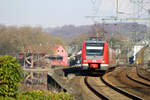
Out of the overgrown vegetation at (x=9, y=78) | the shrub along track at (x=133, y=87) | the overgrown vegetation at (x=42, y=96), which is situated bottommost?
the shrub along track at (x=133, y=87)

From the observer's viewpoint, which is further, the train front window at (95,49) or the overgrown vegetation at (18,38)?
the overgrown vegetation at (18,38)

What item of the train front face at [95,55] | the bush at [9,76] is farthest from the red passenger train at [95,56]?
the bush at [9,76]

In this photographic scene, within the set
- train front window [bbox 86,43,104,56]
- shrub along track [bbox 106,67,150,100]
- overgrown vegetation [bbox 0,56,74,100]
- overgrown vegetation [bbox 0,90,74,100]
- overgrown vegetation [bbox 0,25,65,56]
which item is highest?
overgrown vegetation [bbox 0,25,65,56]

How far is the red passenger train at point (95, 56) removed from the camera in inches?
974

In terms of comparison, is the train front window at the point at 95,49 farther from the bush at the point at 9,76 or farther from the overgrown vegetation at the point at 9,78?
the bush at the point at 9,76

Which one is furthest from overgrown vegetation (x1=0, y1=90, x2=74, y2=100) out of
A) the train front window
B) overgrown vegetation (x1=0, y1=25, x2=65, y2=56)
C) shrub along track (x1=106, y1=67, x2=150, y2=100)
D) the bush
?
overgrown vegetation (x1=0, y1=25, x2=65, y2=56)

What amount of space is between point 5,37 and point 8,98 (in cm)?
6463

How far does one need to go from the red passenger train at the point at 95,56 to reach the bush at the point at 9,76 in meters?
17.7

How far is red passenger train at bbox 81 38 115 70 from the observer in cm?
2475

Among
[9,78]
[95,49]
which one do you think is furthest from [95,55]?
[9,78]

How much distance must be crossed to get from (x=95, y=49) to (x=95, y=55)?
1.71 feet

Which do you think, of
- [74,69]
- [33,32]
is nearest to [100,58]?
[74,69]

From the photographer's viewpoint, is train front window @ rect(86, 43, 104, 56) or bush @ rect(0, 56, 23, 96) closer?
bush @ rect(0, 56, 23, 96)

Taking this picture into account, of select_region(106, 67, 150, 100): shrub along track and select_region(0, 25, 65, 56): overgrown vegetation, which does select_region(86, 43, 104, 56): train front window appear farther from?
select_region(0, 25, 65, 56): overgrown vegetation
